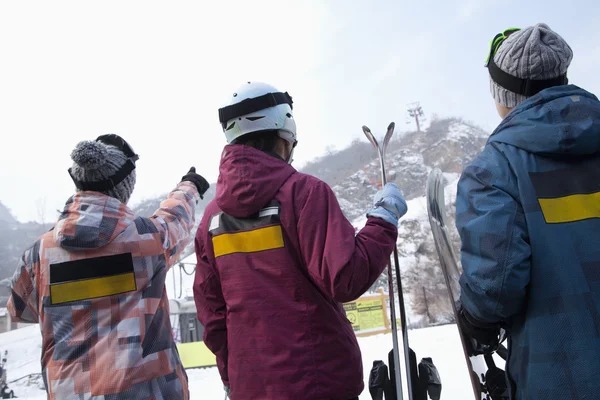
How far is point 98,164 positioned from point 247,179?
868 mm

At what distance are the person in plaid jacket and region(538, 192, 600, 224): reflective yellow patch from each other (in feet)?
4.94

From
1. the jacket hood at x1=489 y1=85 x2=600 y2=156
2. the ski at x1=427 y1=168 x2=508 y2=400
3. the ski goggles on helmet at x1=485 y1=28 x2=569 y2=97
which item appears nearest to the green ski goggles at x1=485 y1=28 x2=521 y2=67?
the ski goggles on helmet at x1=485 y1=28 x2=569 y2=97

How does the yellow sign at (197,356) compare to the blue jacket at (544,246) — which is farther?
the yellow sign at (197,356)

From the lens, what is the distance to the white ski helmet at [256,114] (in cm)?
172

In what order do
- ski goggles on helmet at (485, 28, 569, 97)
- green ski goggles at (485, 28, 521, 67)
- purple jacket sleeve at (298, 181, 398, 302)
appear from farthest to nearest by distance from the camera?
1. green ski goggles at (485, 28, 521, 67)
2. ski goggles on helmet at (485, 28, 569, 97)
3. purple jacket sleeve at (298, 181, 398, 302)

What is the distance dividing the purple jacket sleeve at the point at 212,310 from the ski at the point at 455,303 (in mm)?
865

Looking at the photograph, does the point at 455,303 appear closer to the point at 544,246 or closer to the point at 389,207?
the point at 389,207

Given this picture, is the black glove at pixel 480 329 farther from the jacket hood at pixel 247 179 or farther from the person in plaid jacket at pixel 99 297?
the person in plaid jacket at pixel 99 297

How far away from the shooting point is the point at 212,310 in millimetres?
1691

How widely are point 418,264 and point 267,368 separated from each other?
1115 inches

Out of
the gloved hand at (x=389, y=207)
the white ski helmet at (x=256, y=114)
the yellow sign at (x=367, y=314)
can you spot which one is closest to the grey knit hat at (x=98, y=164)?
the white ski helmet at (x=256, y=114)

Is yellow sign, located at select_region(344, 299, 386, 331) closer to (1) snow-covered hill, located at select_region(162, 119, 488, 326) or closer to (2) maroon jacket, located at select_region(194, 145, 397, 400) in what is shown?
(1) snow-covered hill, located at select_region(162, 119, 488, 326)

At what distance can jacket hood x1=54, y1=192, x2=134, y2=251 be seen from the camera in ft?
5.92

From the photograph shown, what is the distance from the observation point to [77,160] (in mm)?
1960
